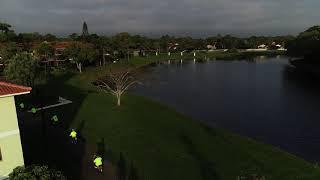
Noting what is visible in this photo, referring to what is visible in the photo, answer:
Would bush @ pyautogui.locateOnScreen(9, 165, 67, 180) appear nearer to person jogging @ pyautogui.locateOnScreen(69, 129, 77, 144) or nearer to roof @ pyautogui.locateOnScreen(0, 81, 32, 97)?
roof @ pyautogui.locateOnScreen(0, 81, 32, 97)

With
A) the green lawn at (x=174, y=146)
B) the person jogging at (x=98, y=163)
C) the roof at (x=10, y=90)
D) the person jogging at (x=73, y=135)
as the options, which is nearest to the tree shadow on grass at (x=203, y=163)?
the green lawn at (x=174, y=146)

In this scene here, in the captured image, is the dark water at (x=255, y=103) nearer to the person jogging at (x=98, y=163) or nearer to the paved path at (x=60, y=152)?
the paved path at (x=60, y=152)

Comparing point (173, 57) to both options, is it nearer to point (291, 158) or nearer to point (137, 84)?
point (137, 84)

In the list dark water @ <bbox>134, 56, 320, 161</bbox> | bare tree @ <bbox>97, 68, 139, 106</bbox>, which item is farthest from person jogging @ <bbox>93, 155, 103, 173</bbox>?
bare tree @ <bbox>97, 68, 139, 106</bbox>

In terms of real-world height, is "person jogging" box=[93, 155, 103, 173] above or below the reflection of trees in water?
above

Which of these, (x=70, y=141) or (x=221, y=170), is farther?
(x=70, y=141)

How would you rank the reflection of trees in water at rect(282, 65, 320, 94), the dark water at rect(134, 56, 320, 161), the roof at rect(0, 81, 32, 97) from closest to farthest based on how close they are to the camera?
the roof at rect(0, 81, 32, 97) → the dark water at rect(134, 56, 320, 161) → the reflection of trees in water at rect(282, 65, 320, 94)

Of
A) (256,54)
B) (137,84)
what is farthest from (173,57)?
(137,84)
